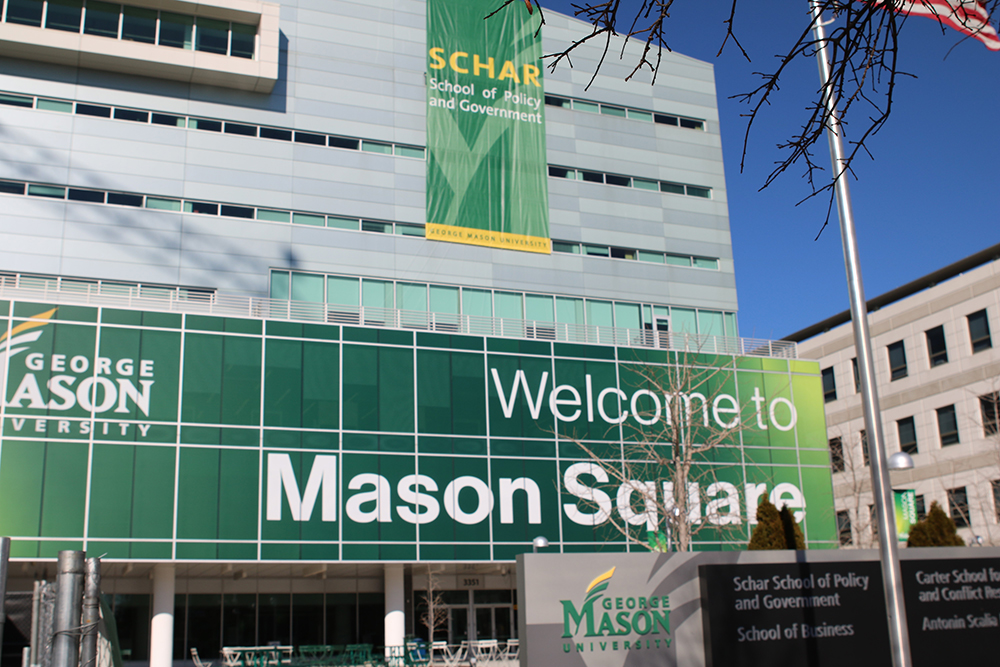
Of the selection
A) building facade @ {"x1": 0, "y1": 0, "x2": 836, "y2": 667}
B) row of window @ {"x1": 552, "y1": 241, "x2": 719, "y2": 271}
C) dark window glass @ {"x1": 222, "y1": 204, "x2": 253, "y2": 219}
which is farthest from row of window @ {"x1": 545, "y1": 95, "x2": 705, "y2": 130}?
dark window glass @ {"x1": 222, "y1": 204, "x2": 253, "y2": 219}

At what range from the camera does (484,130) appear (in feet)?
140

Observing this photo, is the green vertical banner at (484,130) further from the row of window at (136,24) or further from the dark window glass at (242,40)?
the row of window at (136,24)

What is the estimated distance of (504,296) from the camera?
135 feet

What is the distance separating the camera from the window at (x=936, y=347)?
4941cm

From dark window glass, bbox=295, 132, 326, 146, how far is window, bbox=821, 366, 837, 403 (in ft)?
114

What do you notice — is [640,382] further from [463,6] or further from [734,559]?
[734,559]

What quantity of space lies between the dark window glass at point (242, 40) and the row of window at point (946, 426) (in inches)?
1293

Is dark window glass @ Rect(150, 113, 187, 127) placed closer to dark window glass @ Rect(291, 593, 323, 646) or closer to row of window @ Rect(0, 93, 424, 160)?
row of window @ Rect(0, 93, 424, 160)

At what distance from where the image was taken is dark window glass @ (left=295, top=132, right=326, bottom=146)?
1575 inches

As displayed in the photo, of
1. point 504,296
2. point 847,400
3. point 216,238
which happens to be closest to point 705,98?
point 504,296

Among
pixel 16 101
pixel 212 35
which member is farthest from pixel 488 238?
pixel 16 101

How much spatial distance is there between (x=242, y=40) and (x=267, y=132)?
392cm

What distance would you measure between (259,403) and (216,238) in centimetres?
840

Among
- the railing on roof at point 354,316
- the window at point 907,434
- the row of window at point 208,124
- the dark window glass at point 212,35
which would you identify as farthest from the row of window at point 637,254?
the dark window glass at point 212,35
